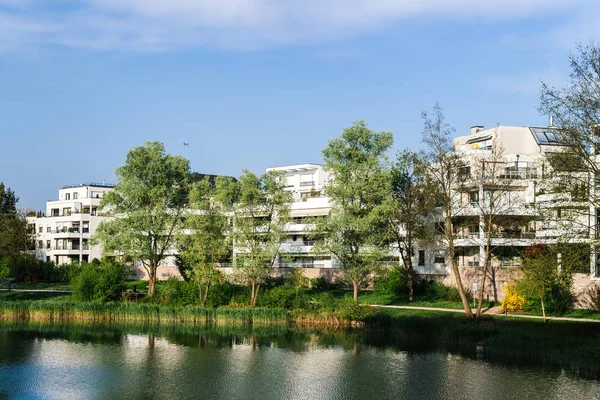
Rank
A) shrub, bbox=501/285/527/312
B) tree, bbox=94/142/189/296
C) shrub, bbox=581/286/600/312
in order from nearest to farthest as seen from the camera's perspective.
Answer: shrub, bbox=581/286/600/312 < shrub, bbox=501/285/527/312 < tree, bbox=94/142/189/296

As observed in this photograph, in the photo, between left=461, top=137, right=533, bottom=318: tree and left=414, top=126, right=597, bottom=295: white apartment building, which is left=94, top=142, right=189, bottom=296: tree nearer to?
left=414, top=126, right=597, bottom=295: white apartment building

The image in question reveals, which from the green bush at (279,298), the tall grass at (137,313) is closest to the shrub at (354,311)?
the tall grass at (137,313)

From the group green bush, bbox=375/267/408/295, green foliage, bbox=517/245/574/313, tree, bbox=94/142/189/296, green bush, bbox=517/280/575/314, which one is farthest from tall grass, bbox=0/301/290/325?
green bush, bbox=517/280/575/314

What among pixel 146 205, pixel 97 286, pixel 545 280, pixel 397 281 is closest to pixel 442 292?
pixel 397 281

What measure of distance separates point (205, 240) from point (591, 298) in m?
29.3

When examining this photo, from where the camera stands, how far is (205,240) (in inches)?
2242

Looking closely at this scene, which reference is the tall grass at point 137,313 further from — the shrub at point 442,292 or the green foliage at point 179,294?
the shrub at point 442,292

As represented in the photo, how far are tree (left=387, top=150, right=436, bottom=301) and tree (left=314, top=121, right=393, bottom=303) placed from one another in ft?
5.63

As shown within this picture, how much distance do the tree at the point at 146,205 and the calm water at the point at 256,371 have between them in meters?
18.1

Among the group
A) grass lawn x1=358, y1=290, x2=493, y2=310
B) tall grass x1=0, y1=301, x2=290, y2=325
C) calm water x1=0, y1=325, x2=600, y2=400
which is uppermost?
grass lawn x1=358, y1=290, x2=493, y2=310

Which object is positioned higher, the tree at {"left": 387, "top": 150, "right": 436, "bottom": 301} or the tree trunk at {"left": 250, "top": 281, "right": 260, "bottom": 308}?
the tree at {"left": 387, "top": 150, "right": 436, "bottom": 301}

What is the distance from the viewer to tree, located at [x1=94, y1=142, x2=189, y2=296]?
62.3m

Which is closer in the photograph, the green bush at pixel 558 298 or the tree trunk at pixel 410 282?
the green bush at pixel 558 298

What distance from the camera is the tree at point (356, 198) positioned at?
5519 cm
